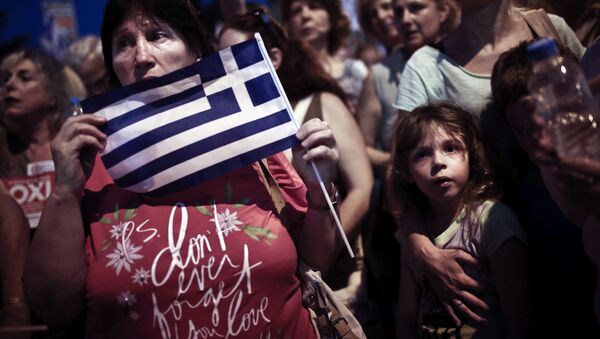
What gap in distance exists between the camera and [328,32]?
5.19 metres

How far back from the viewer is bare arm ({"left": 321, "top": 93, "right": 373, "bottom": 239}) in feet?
11.5

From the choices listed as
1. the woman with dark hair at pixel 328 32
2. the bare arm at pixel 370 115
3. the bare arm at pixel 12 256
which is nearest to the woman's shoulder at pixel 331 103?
the bare arm at pixel 370 115

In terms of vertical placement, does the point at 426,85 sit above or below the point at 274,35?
below

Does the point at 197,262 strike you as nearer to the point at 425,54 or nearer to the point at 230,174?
the point at 230,174

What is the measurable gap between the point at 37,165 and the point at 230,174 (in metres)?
1.97

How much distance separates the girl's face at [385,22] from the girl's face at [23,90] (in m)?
2.45

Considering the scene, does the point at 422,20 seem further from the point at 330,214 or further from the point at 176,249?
the point at 176,249

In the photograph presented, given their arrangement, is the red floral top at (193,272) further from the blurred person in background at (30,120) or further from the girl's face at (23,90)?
the girl's face at (23,90)

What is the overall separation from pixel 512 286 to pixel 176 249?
1283mm

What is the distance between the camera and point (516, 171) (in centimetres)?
293

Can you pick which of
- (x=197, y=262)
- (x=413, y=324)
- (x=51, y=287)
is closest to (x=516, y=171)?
(x=413, y=324)

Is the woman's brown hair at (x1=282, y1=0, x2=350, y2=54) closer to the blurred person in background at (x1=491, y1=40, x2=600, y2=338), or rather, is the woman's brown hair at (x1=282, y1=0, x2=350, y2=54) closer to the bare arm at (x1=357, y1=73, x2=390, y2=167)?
the bare arm at (x1=357, y1=73, x2=390, y2=167)

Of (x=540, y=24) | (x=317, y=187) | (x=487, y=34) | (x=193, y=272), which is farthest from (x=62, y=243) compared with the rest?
(x=540, y=24)

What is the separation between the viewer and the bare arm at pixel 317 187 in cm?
230
